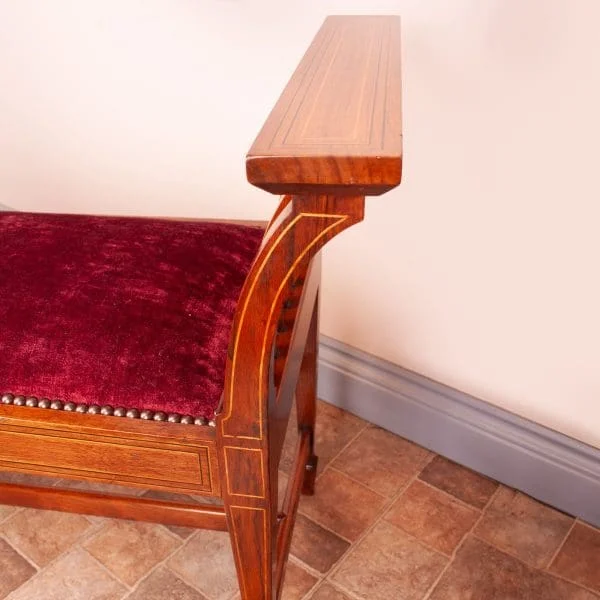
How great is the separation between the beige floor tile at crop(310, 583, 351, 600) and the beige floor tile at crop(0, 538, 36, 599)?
0.52 m

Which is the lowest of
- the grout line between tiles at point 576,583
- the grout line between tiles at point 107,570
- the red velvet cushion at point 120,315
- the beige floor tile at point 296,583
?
the grout line between tiles at point 576,583

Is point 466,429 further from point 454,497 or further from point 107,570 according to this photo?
point 107,570

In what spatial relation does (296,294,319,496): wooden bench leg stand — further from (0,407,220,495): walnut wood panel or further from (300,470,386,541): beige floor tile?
(0,407,220,495): walnut wood panel

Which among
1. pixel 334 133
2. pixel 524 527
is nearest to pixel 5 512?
pixel 524 527

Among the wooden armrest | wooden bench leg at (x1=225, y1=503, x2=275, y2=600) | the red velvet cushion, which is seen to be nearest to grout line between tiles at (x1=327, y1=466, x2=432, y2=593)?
wooden bench leg at (x1=225, y1=503, x2=275, y2=600)

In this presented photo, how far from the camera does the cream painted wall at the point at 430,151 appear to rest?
3.32 ft

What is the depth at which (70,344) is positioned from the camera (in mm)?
776

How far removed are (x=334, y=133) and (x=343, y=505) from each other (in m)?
0.97

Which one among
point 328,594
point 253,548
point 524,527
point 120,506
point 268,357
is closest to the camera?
point 268,357

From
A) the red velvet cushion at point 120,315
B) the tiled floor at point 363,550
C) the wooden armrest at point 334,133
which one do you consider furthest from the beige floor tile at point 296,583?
the wooden armrest at point 334,133

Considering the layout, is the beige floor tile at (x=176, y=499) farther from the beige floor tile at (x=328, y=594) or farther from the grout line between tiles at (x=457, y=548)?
the grout line between tiles at (x=457, y=548)

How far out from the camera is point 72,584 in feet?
3.78

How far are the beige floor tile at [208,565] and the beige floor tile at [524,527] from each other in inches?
19.2

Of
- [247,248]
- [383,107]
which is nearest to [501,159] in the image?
[247,248]
